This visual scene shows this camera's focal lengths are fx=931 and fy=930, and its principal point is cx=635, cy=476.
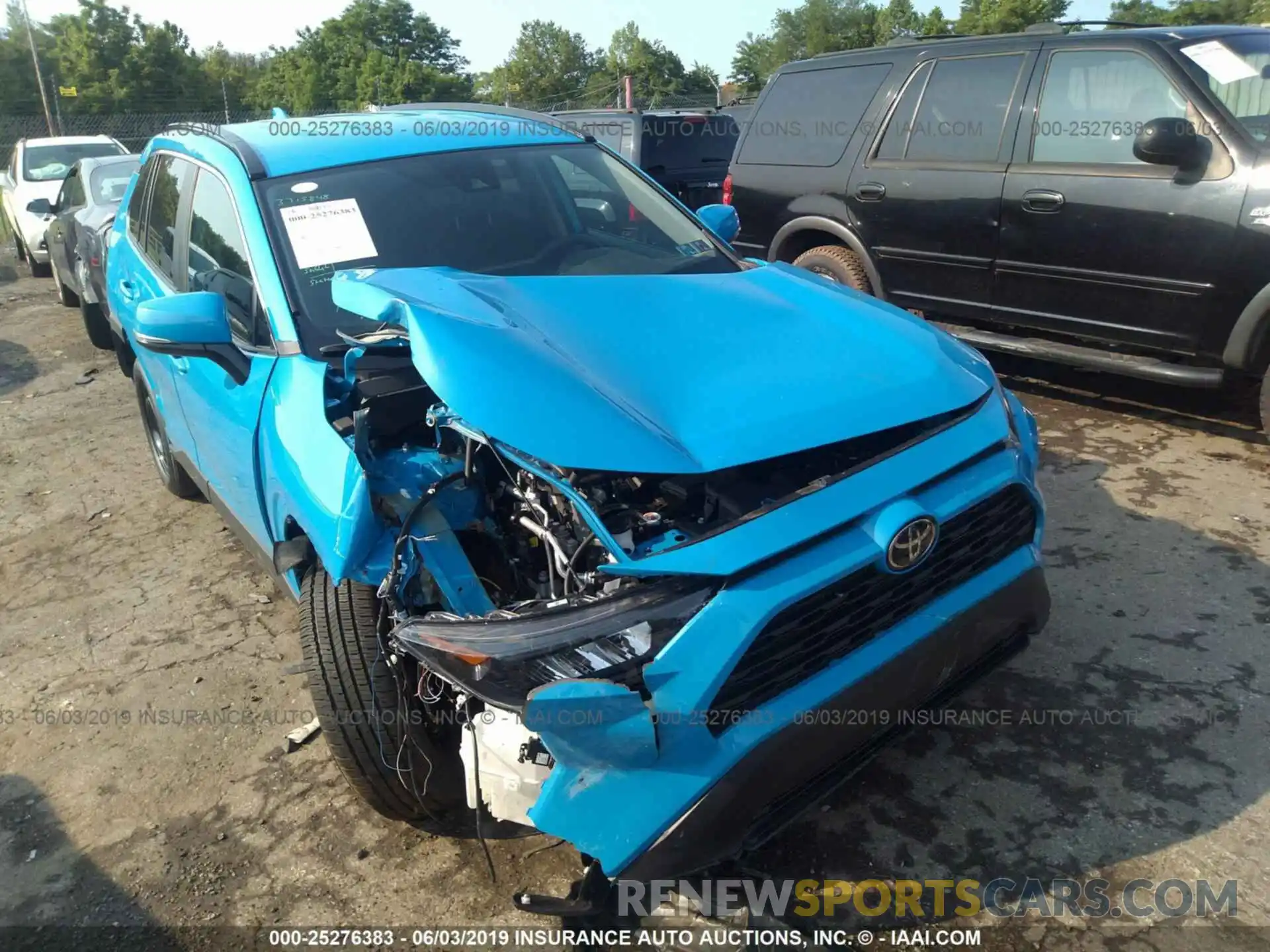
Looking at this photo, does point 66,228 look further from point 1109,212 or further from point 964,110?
point 1109,212

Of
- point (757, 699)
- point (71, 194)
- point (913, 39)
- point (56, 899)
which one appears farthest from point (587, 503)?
point (71, 194)

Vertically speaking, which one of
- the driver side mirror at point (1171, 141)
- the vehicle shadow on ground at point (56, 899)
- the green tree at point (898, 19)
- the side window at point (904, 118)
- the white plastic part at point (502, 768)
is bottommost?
the vehicle shadow on ground at point (56, 899)

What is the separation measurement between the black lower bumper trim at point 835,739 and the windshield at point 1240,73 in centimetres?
327

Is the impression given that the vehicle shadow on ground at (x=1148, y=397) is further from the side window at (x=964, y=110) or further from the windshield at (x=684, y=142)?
the windshield at (x=684, y=142)

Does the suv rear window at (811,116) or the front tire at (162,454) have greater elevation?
the suv rear window at (811,116)

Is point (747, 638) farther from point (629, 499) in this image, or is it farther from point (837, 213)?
point (837, 213)

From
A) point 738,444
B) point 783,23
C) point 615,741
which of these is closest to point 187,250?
point 738,444

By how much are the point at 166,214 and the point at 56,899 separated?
280 centimetres

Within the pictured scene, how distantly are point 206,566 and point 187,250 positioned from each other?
58.3 inches

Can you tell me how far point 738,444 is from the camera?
7.11 ft

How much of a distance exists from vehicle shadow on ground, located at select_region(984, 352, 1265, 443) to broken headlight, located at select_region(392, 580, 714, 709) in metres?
4.23

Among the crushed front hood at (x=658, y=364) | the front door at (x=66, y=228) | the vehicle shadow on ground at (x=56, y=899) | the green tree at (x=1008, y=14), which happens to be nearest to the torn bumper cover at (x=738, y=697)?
the crushed front hood at (x=658, y=364)

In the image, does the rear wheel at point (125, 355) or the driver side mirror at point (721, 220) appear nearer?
the driver side mirror at point (721, 220)

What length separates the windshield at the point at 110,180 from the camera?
27.6ft
